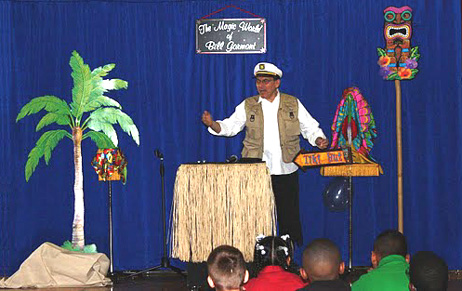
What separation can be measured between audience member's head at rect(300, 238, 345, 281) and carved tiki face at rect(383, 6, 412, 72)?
3.17m

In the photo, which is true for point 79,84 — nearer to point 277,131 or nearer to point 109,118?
point 109,118

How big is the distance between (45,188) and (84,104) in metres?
0.90

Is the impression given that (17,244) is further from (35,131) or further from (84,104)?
(84,104)

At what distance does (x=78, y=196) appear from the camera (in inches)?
249

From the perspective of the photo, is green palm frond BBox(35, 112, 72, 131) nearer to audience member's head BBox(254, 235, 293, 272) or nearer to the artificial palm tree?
the artificial palm tree

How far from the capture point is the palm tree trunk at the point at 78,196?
20.6ft

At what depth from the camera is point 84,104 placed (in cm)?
634

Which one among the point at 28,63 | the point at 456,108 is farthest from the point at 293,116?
the point at 28,63

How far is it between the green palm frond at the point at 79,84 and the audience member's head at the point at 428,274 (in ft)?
13.1

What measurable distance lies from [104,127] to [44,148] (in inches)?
22.6

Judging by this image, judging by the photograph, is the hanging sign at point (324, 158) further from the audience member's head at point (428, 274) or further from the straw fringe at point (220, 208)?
the audience member's head at point (428, 274)

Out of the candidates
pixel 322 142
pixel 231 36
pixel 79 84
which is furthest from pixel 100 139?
pixel 322 142

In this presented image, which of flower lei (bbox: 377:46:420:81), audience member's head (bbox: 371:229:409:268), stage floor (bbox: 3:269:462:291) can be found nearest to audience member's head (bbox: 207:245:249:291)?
audience member's head (bbox: 371:229:409:268)

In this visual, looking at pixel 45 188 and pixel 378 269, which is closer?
pixel 378 269
